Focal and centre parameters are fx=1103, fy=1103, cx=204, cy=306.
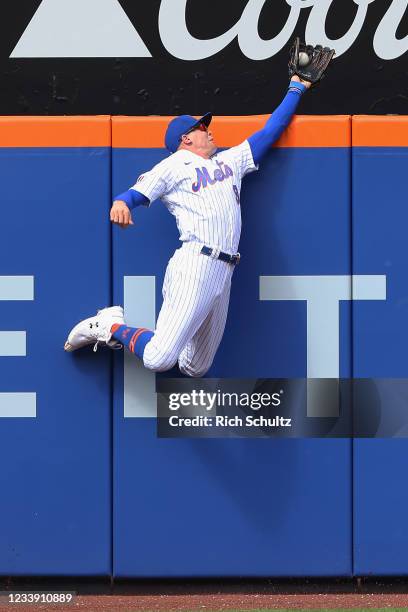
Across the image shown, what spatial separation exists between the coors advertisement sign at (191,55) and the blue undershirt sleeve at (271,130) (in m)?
1.53

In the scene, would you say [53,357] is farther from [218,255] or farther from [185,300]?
[218,255]

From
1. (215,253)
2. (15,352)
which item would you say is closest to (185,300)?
(215,253)

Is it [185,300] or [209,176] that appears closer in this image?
[185,300]

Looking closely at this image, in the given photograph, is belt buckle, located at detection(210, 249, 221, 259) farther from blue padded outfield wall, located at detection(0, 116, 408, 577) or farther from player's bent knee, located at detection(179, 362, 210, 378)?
player's bent knee, located at detection(179, 362, 210, 378)

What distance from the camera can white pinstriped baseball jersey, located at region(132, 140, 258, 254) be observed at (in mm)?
4762

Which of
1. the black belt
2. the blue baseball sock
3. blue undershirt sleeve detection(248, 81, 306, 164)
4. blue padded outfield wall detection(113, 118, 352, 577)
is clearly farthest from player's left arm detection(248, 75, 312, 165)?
the blue baseball sock

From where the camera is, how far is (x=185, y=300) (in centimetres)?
473

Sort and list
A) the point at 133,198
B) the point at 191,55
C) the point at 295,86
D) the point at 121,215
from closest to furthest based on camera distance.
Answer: the point at 121,215 → the point at 133,198 → the point at 295,86 → the point at 191,55

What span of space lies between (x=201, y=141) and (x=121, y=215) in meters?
0.60

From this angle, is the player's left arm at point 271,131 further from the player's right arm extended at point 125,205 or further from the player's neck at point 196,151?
the player's right arm extended at point 125,205

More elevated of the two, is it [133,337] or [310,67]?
[310,67]

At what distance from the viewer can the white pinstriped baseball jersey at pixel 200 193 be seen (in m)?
4.76

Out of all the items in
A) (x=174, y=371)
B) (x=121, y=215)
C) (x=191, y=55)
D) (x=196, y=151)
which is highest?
(x=191, y=55)

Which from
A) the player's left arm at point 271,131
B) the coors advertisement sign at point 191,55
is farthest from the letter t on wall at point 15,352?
the coors advertisement sign at point 191,55
